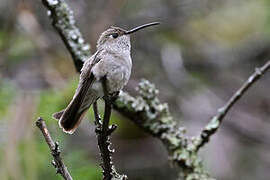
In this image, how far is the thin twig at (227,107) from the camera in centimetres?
299

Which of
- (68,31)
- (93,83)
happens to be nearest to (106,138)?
(93,83)

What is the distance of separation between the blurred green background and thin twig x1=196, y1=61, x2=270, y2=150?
2149 millimetres

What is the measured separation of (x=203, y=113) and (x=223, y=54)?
0.72m

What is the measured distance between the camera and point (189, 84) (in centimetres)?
619

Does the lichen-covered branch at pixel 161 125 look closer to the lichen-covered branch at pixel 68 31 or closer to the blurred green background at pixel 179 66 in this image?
the lichen-covered branch at pixel 68 31

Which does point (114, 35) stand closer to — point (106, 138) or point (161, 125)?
point (161, 125)

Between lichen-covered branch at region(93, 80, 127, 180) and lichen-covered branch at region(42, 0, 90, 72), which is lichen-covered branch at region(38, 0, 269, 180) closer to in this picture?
lichen-covered branch at region(42, 0, 90, 72)

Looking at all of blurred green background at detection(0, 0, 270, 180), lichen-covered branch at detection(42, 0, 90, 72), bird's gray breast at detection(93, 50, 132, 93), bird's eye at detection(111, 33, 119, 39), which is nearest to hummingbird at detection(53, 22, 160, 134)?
bird's gray breast at detection(93, 50, 132, 93)

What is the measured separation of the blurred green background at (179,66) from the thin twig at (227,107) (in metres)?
2.15

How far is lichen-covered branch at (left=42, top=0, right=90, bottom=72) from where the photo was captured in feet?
9.98

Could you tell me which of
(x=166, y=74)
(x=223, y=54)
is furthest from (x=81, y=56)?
(x=223, y=54)

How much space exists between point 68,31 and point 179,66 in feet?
10.1

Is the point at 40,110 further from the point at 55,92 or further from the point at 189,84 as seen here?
the point at 189,84

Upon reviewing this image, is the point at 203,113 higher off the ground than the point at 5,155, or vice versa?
the point at 203,113
